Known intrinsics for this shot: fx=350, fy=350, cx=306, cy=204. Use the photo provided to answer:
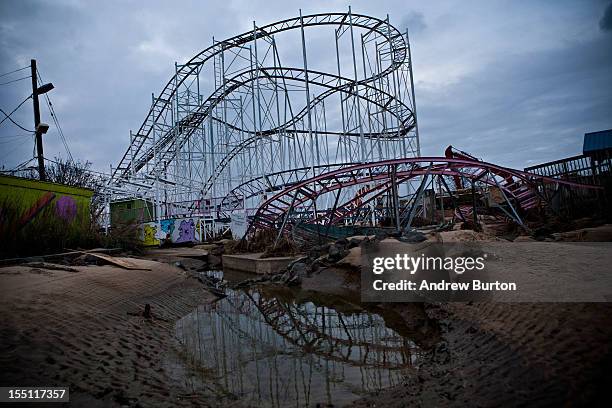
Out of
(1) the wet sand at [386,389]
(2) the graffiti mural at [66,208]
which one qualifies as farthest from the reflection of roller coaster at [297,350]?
(2) the graffiti mural at [66,208]

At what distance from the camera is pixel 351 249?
739cm

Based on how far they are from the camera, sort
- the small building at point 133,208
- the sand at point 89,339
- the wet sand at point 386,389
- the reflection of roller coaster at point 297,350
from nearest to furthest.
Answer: the wet sand at point 386,389 < the sand at point 89,339 < the reflection of roller coaster at point 297,350 < the small building at point 133,208

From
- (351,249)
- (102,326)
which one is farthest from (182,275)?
(102,326)

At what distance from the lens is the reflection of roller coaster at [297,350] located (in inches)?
109

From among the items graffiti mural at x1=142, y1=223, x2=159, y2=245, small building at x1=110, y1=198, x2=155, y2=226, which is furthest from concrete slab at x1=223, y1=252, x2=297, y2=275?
small building at x1=110, y1=198, x2=155, y2=226

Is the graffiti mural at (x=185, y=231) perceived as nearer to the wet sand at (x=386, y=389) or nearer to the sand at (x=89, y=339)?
the sand at (x=89, y=339)

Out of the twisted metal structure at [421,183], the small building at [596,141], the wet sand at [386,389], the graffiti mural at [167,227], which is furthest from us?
the graffiti mural at [167,227]

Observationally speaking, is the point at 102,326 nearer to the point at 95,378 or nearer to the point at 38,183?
the point at 95,378

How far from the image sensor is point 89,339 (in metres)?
3.10

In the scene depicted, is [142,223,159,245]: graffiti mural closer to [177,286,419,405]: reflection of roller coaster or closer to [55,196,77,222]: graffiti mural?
[55,196,77,222]: graffiti mural

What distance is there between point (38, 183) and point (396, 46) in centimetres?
1951

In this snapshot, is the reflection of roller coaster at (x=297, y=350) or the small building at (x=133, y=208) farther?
the small building at (x=133, y=208)

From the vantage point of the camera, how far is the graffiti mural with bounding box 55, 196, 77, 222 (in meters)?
8.95

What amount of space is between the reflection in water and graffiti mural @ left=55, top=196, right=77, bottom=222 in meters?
5.75
